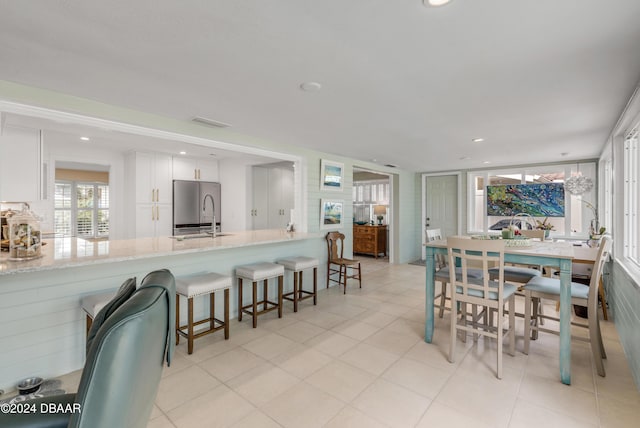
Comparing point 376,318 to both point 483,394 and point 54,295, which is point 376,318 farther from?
point 54,295

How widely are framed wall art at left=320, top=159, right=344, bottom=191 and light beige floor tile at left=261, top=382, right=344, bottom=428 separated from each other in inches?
130

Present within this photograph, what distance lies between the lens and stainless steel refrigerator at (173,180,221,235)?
5664mm

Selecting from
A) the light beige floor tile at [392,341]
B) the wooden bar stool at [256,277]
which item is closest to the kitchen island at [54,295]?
the wooden bar stool at [256,277]

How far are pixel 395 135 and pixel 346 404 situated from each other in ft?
10.1

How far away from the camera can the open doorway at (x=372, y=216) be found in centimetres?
825

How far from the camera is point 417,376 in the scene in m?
2.50

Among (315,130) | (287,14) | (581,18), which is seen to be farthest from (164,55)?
(581,18)

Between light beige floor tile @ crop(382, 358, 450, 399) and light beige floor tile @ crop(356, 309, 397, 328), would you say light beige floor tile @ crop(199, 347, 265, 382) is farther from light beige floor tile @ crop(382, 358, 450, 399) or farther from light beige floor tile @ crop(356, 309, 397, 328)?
light beige floor tile @ crop(356, 309, 397, 328)

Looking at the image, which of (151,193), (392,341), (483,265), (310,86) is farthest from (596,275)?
(151,193)

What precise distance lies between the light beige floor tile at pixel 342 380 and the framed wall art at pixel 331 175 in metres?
3.02

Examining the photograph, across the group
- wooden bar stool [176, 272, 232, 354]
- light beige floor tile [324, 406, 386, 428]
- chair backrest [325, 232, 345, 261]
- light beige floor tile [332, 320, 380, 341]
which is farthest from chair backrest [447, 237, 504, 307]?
chair backrest [325, 232, 345, 261]

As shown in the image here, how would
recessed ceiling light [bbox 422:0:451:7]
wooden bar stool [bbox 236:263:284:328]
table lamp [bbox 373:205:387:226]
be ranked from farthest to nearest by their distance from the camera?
table lamp [bbox 373:205:387:226], wooden bar stool [bbox 236:263:284:328], recessed ceiling light [bbox 422:0:451:7]

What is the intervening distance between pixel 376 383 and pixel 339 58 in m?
2.38

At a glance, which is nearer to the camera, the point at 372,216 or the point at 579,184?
the point at 579,184
